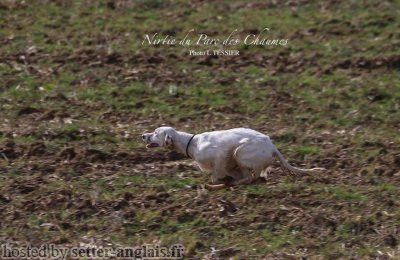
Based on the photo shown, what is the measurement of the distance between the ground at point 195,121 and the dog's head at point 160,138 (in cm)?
41

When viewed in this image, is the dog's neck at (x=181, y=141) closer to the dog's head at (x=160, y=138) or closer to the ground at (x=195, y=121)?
the dog's head at (x=160, y=138)

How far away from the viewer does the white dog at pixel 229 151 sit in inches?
407

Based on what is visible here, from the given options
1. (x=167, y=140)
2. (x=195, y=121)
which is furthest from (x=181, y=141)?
(x=195, y=121)

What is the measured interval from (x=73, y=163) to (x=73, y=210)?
153 cm

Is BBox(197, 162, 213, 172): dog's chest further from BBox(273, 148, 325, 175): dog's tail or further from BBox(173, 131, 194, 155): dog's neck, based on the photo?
BBox(273, 148, 325, 175): dog's tail

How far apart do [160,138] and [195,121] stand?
2.26 m

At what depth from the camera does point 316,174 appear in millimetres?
10938

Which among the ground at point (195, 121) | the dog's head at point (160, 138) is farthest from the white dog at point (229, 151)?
the ground at point (195, 121)

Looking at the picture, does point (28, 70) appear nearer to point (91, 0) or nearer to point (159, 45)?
point (159, 45)

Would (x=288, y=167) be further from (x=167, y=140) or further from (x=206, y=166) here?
(x=167, y=140)

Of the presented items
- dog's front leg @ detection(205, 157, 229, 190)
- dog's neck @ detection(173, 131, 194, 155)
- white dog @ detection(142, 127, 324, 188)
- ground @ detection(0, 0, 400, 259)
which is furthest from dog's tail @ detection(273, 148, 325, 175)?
dog's neck @ detection(173, 131, 194, 155)

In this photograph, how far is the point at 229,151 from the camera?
410 inches

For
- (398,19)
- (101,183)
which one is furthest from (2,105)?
(398,19)

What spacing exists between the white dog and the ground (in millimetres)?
226
